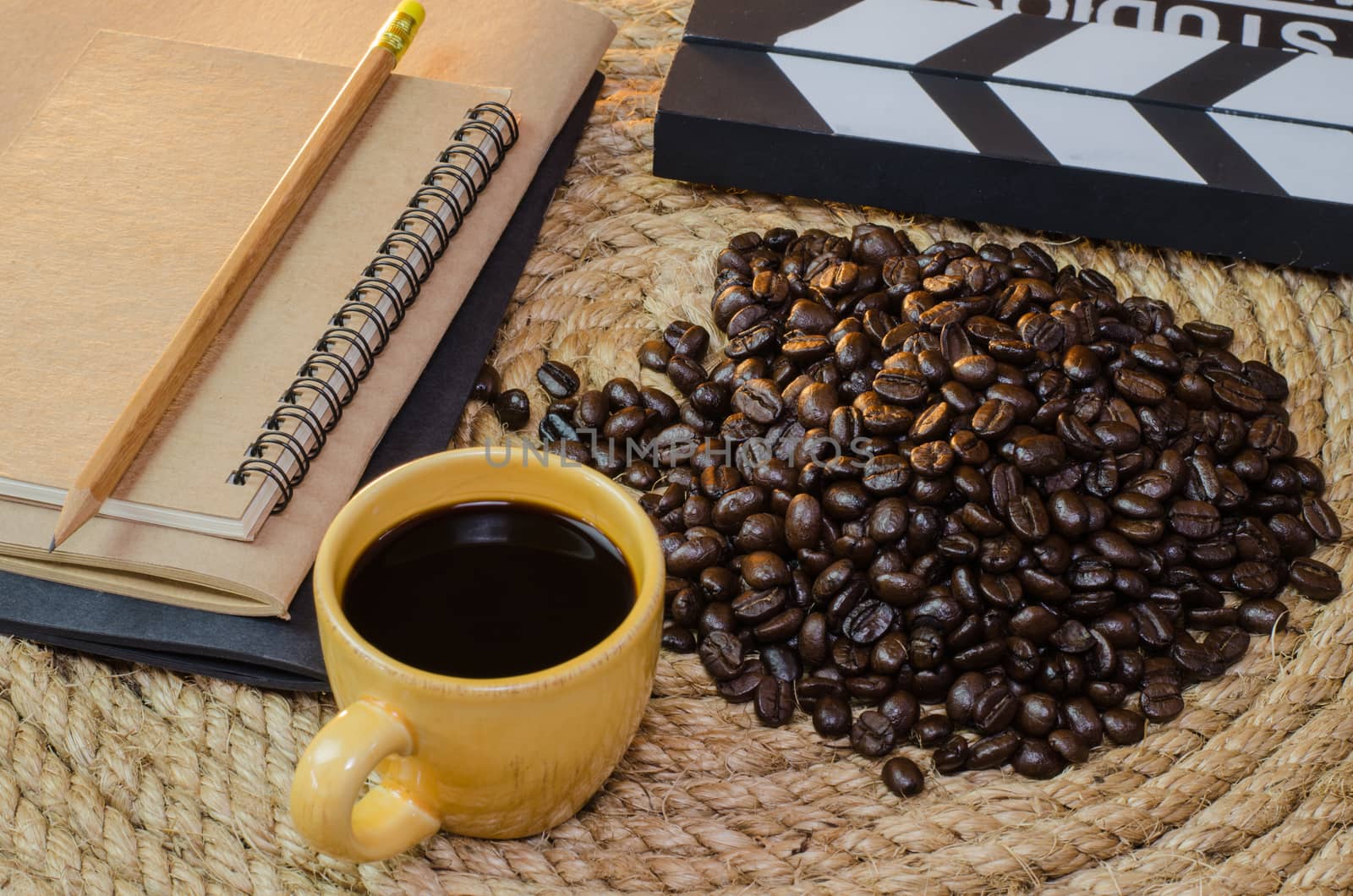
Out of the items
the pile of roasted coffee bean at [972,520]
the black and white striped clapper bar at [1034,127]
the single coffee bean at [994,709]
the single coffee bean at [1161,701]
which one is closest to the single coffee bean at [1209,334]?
the pile of roasted coffee bean at [972,520]

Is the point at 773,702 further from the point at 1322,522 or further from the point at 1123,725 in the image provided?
the point at 1322,522

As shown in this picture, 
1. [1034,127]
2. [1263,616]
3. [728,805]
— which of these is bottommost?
[728,805]

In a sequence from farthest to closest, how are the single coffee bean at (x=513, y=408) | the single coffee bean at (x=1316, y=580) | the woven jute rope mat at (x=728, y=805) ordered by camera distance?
the single coffee bean at (x=513, y=408) < the single coffee bean at (x=1316, y=580) < the woven jute rope mat at (x=728, y=805)

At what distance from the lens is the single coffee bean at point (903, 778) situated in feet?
4.01

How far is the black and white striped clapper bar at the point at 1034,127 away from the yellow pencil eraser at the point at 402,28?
375 mm

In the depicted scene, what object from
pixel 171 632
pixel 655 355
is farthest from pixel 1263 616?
pixel 171 632

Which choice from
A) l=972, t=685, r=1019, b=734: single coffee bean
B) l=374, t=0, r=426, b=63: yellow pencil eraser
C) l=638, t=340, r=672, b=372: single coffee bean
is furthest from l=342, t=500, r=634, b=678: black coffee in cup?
l=374, t=0, r=426, b=63: yellow pencil eraser

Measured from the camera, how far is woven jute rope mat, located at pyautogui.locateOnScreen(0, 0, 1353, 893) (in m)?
1.14

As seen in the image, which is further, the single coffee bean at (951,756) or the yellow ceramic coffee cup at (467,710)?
the single coffee bean at (951,756)

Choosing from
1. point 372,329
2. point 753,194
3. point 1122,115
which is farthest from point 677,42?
point 372,329

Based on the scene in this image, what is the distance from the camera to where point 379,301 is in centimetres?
145

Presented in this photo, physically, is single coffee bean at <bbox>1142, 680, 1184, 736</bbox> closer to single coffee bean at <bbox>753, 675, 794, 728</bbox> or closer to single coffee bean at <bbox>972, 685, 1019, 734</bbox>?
single coffee bean at <bbox>972, 685, 1019, 734</bbox>

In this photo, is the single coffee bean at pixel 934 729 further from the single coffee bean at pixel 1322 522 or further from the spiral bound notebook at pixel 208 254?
the spiral bound notebook at pixel 208 254

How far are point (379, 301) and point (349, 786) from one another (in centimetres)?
72
